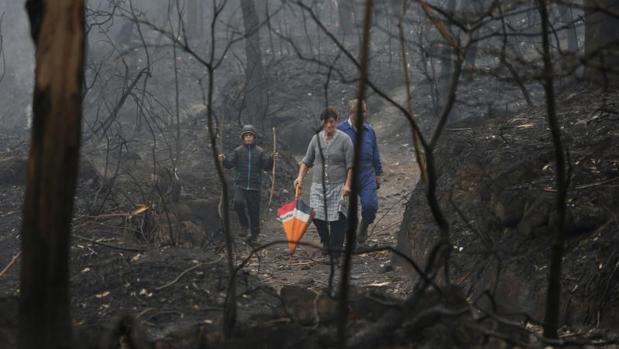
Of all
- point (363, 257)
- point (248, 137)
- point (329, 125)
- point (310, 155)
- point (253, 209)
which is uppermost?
point (248, 137)

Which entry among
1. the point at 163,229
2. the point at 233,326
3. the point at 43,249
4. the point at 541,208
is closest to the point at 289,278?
the point at 163,229

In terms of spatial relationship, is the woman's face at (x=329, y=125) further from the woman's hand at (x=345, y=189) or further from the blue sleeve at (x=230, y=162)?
the blue sleeve at (x=230, y=162)

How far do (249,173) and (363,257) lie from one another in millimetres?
2141

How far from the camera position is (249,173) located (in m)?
12.3

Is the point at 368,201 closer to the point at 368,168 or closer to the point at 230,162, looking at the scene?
the point at 368,168

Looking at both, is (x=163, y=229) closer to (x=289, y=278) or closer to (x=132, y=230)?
(x=132, y=230)

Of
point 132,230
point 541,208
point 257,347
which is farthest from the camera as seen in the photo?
point 132,230

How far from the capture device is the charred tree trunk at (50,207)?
4.26 metres

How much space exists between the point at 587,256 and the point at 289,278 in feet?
13.0

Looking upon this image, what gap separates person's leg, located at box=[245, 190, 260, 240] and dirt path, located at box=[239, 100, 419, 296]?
344 mm

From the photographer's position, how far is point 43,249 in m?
4.26

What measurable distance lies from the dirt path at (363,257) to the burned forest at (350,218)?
53 mm

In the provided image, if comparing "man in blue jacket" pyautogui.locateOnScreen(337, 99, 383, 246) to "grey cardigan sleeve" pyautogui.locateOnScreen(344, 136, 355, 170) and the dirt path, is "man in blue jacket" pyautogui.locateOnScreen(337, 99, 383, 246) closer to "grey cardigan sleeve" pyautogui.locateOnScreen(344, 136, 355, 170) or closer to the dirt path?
"grey cardigan sleeve" pyautogui.locateOnScreen(344, 136, 355, 170)

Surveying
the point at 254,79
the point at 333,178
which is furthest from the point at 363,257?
the point at 254,79
